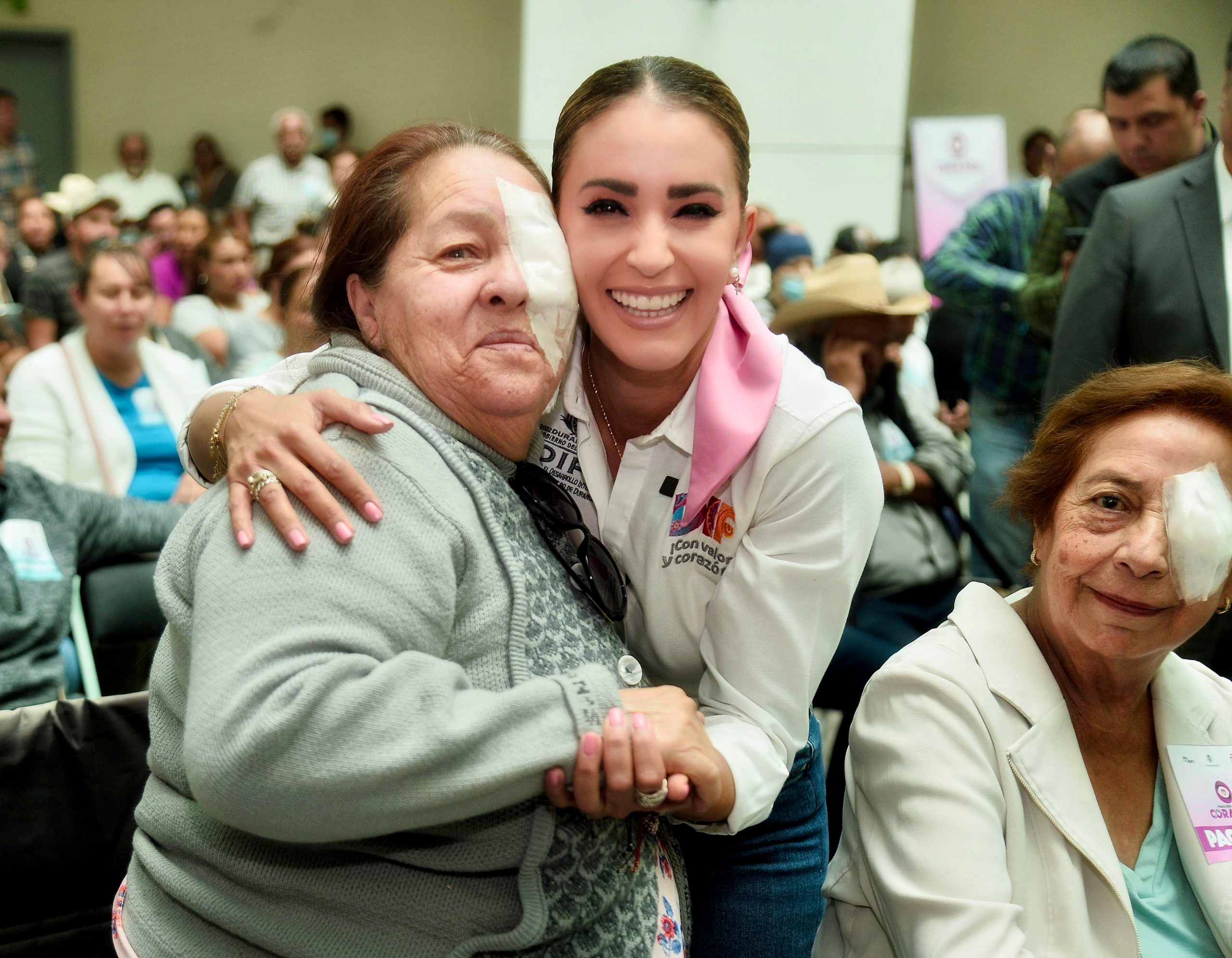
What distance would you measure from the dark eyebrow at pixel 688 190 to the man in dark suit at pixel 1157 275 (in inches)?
57.3

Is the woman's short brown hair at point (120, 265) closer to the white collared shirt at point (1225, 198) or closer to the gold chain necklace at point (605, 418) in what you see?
the gold chain necklace at point (605, 418)

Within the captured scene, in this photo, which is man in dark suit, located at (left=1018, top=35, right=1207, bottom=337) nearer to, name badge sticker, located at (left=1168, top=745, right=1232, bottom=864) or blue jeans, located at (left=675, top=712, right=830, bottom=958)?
name badge sticker, located at (left=1168, top=745, right=1232, bottom=864)

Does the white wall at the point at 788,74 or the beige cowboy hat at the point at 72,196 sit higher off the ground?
the white wall at the point at 788,74

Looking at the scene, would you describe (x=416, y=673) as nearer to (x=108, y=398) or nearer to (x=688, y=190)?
(x=688, y=190)

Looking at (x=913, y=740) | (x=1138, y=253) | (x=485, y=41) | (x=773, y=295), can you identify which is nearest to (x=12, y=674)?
(x=913, y=740)

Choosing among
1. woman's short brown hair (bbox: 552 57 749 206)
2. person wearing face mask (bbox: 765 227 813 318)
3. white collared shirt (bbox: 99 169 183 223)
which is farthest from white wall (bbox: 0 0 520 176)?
woman's short brown hair (bbox: 552 57 749 206)

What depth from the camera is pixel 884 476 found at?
296cm

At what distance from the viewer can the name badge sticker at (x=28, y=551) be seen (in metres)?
2.66

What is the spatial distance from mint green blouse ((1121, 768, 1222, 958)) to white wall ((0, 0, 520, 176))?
9626 mm

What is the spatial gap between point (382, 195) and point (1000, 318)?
284 cm

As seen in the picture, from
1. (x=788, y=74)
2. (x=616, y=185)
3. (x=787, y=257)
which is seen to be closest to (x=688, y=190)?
(x=616, y=185)

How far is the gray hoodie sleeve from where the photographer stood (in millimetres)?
1063

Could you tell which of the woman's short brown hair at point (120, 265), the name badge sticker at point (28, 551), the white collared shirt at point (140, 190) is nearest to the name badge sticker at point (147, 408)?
the woman's short brown hair at point (120, 265)

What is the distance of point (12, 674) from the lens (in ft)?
8.34
